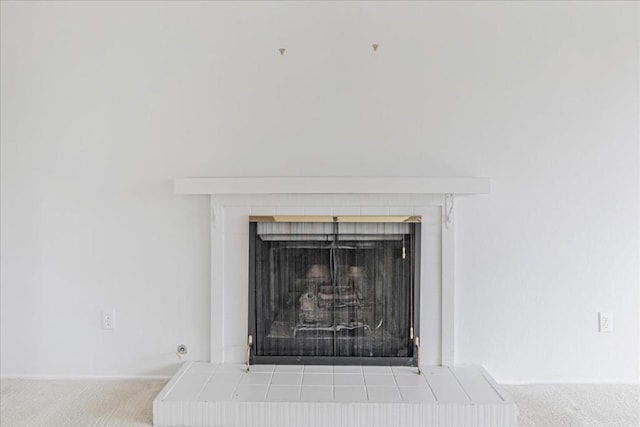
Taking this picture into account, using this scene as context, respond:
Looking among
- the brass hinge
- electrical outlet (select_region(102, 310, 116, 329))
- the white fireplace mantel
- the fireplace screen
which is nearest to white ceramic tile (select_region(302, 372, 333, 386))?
the fireplace screen

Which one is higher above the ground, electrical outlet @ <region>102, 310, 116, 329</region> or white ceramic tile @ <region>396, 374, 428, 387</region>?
electrical outlet @ <region>102, 310, 116, 329</region>

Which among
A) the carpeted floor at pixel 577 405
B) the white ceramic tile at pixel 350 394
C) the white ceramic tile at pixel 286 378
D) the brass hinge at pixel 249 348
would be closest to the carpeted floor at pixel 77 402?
the brass hinge at pixel 249 348

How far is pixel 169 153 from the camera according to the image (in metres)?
2.99

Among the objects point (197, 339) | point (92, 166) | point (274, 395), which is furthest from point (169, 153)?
point (274, 395)

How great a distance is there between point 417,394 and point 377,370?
1.20ft

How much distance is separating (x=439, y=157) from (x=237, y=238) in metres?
1.22

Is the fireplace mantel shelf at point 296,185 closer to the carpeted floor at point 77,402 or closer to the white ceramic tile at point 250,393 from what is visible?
the white ceramic tile at point 250,393

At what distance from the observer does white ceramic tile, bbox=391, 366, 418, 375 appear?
2824 millimetres

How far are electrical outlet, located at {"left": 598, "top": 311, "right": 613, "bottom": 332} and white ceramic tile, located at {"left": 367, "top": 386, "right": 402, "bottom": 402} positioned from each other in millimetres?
1273

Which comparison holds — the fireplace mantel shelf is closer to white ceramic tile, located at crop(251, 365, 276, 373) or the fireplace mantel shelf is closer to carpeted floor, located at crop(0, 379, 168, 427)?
white ceramic tile, located at crop(251, 365, 276, 373)

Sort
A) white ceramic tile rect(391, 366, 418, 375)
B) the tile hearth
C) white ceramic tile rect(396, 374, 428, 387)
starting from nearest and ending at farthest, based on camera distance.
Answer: the tile hearth, white ceramic tile rect(396, 374, 428, 387), white ceramic tile rect(391, 366, 418, 375)

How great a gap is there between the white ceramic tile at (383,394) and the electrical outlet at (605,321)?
1273 millimetres

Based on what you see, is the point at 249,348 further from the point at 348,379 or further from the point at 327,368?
the point at 348,379

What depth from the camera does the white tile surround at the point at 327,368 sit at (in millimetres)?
2438
